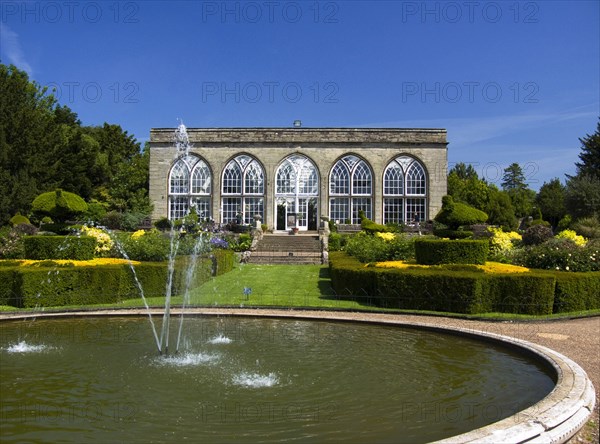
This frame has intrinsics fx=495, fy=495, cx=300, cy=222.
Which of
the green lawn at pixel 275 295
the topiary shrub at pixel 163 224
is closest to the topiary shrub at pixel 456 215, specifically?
the green lawn at pixel 275 295

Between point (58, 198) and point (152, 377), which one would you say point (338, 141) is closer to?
point (58, 198)

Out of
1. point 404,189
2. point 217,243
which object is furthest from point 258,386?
point 404,189

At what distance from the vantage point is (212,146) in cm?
3312

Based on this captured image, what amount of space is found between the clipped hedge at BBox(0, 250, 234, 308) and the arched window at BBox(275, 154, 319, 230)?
62.0 ft

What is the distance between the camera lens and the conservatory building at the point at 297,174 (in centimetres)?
3275

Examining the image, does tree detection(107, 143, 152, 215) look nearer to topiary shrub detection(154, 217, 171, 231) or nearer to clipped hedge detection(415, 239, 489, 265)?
topiary shrub detection(154, 217, 171, 231)

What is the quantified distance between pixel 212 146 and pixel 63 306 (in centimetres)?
2187

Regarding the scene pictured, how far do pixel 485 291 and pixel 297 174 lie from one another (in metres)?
22.4

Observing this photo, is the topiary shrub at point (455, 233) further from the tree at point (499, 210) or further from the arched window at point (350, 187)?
the tree at point (499, 210)

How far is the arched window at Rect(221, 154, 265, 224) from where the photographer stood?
33250mm

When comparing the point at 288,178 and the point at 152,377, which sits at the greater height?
the point at 288,178

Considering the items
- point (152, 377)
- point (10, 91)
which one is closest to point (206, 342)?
point (152, 377)

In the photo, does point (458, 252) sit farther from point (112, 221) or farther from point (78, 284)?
point (112, 221)

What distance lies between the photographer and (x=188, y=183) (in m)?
33.3
